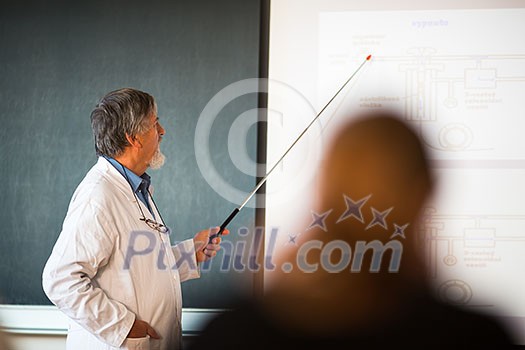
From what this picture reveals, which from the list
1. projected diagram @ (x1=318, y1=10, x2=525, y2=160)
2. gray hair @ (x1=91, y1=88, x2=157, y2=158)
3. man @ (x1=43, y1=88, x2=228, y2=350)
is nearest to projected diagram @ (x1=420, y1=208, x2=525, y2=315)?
projected diagram @ (x1=318, y1=10, x2=525, y2=160)

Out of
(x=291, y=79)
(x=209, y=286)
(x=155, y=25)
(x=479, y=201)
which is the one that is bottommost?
(x=209, y=286)

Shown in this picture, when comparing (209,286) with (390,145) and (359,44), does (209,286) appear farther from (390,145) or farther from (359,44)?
(390,145)

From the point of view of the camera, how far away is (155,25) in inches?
120

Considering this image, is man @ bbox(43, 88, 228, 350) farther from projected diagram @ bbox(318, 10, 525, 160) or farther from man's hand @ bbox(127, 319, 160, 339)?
projected diagram @ bbox(318, 10, 525, 160)

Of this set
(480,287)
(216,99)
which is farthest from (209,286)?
(480,287)

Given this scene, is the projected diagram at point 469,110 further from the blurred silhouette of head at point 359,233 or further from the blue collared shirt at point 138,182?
the blurred silhouette of head at point 359,233

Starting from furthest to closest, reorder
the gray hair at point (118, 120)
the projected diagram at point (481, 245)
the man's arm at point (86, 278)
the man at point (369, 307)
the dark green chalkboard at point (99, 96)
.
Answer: the dark green chalkboard at point (99, 96)
the projected diagram at point (481, 245)
the gray hair at point (118, 120)
the man's arm at point (86, 278)
the man at point (369, 307)

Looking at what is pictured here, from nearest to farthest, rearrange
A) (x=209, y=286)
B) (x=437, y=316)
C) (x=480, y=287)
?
(x=437, y=316) < (x=480, y=287) < (x=209, y=286)

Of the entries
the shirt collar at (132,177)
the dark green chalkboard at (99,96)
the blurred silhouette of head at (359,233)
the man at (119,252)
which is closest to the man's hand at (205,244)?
the man at (119,252)

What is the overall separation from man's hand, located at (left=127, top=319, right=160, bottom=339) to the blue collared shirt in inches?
15.3

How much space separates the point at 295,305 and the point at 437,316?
0.44 ft

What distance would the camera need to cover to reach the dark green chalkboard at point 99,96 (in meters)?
2.96

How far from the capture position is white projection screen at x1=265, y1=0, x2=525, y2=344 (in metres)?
2.74

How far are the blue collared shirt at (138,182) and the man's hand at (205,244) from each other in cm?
21
